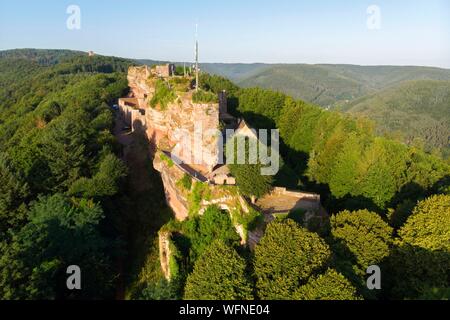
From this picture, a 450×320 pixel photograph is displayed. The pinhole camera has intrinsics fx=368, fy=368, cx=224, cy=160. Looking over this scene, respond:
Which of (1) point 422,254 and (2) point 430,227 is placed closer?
(1) point 422,254

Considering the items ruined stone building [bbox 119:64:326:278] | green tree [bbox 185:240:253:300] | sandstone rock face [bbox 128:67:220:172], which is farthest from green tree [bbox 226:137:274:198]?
green tree [bbox 185:240:253:300]

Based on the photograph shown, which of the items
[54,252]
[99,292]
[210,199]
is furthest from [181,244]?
[54,252]

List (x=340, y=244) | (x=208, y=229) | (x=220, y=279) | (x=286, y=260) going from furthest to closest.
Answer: (x=208, y=229) → (x=340, y=244) → (x=286, y=260) → (x=220, y=279)

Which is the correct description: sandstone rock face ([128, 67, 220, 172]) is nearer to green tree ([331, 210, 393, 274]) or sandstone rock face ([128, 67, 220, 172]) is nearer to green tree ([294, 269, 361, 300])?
green tree ([331, 210, 393, 274])

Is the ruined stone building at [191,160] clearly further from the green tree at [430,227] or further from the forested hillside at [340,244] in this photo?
the green tree at [430,227]

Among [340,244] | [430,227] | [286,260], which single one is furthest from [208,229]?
[430,227]

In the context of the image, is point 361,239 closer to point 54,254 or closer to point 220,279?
point 220,279
